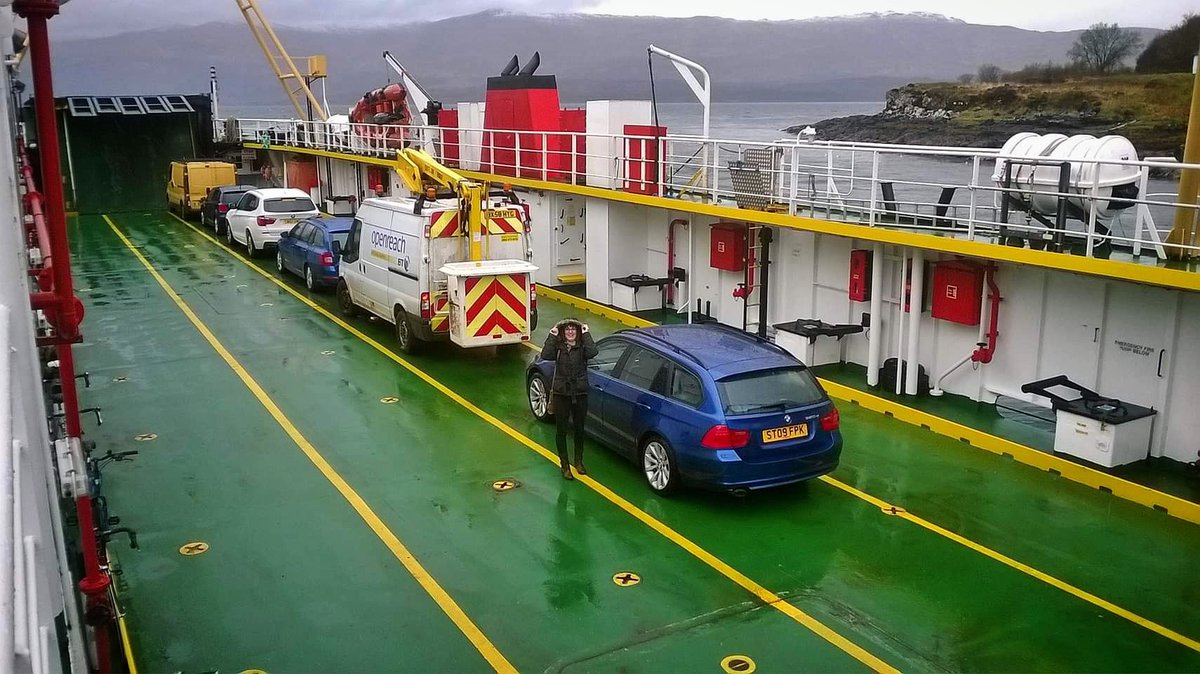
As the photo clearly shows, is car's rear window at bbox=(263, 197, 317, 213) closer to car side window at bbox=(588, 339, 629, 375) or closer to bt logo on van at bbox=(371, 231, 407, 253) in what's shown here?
bt logo on van at bbox=(371, 231, 407, 253)

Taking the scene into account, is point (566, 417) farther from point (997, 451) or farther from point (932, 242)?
point (932, 242)

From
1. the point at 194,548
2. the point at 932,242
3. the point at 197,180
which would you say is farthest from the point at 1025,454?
the point at 197,180

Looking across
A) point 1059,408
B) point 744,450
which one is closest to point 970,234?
point 1059,408

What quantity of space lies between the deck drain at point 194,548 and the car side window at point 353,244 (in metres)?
8.22

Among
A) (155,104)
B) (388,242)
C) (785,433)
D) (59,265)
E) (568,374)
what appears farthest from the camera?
(155,104)

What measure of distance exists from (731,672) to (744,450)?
248 cm

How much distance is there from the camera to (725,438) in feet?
27.0

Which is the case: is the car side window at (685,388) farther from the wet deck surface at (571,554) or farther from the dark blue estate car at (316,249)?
the dark blue estate car at (316,249)

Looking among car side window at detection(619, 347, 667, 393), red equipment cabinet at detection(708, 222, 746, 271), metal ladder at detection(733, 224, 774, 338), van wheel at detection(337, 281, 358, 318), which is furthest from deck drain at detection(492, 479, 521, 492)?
van wheel at detection(337, 281, 358, 318)

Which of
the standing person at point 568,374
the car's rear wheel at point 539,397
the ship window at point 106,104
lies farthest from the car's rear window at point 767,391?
the ship window at point 106,104

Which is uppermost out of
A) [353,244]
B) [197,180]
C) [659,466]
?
[197,180]

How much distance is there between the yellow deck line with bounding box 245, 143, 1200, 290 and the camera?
8.69 metres

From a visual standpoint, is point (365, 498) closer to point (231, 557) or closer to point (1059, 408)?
point (231, 557)

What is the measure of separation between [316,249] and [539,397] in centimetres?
918
